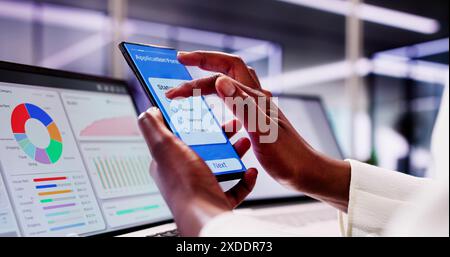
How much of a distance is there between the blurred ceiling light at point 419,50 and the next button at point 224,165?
5.87 m

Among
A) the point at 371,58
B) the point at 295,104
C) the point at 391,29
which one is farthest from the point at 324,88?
the point at 295,104

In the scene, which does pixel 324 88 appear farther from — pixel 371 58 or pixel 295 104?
pixel 295 104

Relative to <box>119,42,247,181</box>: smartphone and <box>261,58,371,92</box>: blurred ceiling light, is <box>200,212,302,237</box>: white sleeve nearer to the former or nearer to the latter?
<box>119,42,247,181</box>: smartphone

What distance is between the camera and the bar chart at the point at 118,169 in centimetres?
73

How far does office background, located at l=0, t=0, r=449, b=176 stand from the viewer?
5094mm

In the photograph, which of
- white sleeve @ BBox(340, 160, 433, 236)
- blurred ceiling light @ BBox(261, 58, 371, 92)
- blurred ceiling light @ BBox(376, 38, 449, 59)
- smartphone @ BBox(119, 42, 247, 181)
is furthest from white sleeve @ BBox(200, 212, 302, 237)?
blurred ceiling light @ BBox(261, 58, 371, 92)

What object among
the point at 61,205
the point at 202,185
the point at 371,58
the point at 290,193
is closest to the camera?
the point at 202,185

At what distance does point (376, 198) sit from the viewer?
0.68 metres

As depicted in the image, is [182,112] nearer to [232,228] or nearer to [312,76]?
[232,228]

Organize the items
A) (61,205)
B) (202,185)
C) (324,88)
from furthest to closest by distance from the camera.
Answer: (324,88), (61,205), (202,185)

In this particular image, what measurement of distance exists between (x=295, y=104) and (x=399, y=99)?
7141 mm

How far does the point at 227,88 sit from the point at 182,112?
0.09 meters

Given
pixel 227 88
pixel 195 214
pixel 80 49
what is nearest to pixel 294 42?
pixel 80 49

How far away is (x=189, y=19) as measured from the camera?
19.2 ft
